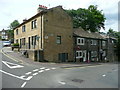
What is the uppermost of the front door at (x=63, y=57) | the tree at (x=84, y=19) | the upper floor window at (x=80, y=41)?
the tree at (x=84, y=19)

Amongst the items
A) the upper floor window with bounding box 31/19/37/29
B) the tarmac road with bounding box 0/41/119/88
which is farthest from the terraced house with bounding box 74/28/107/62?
the tarmac road with bounding box 0/41/119/88

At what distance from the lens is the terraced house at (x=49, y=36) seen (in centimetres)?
2367

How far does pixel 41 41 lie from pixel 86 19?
93.2 ft

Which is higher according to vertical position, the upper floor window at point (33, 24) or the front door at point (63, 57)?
the upper floor window at point (33, 24)

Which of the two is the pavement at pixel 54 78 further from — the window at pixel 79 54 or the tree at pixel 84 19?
the tree at pixel 84 19

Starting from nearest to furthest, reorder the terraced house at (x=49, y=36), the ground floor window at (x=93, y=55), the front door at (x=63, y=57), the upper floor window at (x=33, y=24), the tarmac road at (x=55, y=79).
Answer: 1. the tarmac road at (x=55, y=79)
2. the terraced house at (x=49, y=36)
3. the front door at (x=63, y=57)
4. the upper floor window at (x=33, y=24)
5. the ground floor window at (x=93, y=55)

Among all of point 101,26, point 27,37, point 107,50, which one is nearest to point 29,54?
point 27,37

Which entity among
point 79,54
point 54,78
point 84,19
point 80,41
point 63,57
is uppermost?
point 84,19

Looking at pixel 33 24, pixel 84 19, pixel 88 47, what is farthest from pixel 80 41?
pixel 84 19

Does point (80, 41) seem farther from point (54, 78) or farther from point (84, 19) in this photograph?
point (84, 19)

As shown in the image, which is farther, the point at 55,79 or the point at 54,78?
the point at 54,78

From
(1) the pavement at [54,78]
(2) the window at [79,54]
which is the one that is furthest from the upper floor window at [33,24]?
(1) the pavement at [54,78]

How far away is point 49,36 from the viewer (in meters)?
24.3

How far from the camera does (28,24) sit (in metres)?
28.9
